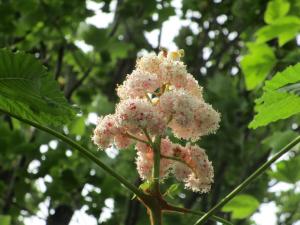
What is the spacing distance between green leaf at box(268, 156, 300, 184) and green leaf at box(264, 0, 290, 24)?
115 cm

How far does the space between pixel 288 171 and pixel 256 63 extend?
0.86m

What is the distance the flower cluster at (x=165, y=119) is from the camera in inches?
70.6

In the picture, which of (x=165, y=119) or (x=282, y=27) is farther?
(x=282, y=27)

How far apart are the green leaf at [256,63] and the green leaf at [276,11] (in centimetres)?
25

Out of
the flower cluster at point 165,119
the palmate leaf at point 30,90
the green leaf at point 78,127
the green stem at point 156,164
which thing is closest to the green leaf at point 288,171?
the flower cluster at point 165,119

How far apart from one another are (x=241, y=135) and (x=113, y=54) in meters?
1.66

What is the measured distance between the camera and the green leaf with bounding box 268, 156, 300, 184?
326 cm

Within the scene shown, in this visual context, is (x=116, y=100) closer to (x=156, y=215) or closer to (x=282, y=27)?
(x=282, y=27)

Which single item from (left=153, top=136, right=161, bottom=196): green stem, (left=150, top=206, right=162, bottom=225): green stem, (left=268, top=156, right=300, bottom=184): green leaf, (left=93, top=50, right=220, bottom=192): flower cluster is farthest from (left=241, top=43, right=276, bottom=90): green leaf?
(left=150, top=206, right=162, bottom=225): green stem

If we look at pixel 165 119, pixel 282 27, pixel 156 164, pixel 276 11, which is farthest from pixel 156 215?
pixel 276 11

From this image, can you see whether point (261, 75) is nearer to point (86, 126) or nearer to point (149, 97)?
point (149, 97)

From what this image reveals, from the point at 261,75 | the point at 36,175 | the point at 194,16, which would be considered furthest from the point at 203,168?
the point at 194,16

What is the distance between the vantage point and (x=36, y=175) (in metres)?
4.80

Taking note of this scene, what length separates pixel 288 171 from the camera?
3275 mm
